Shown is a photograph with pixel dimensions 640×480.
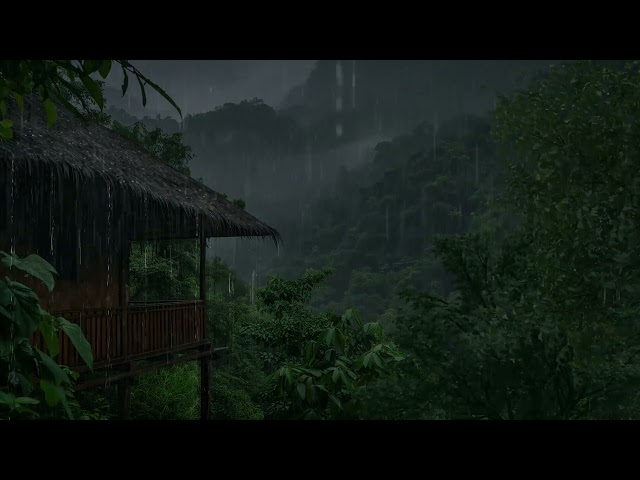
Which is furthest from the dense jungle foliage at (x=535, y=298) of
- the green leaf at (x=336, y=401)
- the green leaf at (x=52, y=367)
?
the green leaf at (x=52, y=367)

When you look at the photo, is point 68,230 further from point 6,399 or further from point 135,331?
point 6,399

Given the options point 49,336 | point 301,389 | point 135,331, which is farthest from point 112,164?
point 49,336

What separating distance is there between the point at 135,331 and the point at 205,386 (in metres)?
2.74

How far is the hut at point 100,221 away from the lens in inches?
234

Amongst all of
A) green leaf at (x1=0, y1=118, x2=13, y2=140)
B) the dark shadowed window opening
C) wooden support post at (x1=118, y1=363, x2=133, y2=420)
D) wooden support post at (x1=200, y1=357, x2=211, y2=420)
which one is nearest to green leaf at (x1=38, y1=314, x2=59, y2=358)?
green leaf at (x1=0, y1=118, x2=13, y2=140)

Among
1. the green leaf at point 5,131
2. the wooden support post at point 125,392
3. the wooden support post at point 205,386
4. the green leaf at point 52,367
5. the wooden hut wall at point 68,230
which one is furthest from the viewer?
the wooden support post at point 205,386

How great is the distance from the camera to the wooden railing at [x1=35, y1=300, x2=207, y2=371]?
576 centimetres

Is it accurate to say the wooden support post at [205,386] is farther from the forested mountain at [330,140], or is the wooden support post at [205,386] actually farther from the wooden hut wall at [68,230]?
the forested mountain at [330,140]

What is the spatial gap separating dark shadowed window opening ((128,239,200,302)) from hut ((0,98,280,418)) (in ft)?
10.2

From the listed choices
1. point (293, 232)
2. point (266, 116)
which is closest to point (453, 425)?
point (293, 232)

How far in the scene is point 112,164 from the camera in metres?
6.73

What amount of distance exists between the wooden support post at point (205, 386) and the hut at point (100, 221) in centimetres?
5
